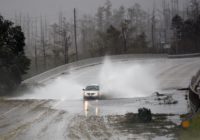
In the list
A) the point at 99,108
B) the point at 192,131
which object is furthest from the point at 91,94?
the point at 192,131

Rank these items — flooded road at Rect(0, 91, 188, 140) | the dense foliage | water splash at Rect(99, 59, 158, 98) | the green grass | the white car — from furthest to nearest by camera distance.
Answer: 1. the dense foliage
2. water splash at Rect(99, 59, 158, 98)
3. the white car
4. flooded road at Rect(0, 91, 188, 140)
5. the green grass

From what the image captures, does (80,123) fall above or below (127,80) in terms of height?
below

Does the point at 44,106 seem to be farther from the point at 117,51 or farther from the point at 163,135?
the point at 117,51

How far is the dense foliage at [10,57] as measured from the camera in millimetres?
48219

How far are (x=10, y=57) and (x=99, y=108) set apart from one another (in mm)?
23186

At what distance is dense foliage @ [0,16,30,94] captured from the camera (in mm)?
48219

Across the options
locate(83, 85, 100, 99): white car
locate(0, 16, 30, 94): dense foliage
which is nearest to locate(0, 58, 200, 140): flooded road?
locate(83, 85, 100, 99): white car

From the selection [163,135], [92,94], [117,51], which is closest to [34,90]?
[92,94]

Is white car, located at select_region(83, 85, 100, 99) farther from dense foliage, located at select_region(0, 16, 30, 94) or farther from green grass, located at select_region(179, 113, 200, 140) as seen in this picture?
green grass, located at select_region(179, 113, 200, 140)

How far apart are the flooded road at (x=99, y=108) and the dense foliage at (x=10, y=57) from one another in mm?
2439

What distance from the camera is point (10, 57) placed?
162 feet

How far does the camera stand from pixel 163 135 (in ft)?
57.7

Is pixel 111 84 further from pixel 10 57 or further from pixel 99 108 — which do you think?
pixel 99 108

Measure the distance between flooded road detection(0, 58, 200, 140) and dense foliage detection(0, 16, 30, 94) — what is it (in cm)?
244
